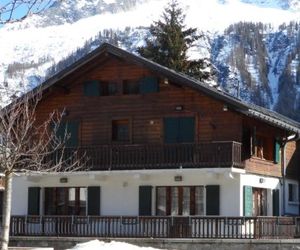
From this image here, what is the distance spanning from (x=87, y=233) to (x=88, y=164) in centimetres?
291

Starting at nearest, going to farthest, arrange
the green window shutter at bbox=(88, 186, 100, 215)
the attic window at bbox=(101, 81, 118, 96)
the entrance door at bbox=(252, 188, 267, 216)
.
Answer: the entrance door at bbox=(252, 188, 267, 216), the green window shutter at bbox=(88, 186, 100, 215), the attic window at bbox=(101, 81, 118, 96)

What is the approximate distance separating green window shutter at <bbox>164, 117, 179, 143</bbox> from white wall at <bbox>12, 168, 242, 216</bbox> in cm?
140

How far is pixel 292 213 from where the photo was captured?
33.3 m

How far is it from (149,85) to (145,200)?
4578 mm

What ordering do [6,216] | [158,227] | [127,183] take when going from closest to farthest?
[6,216] < [158,227] < [127,183]

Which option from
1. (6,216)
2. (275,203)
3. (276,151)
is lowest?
(6,216)

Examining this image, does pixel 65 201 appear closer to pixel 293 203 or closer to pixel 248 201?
pixel 248 201

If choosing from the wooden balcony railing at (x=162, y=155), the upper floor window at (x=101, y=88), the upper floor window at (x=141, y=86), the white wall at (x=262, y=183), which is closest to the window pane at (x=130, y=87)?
the upper floor window at (x=141, y=86)

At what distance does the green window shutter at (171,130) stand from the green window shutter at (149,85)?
144 cm

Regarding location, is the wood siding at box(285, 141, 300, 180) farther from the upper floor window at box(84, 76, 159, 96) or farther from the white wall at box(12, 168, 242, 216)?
the upper floor window at box(84, 76, 159, 96)

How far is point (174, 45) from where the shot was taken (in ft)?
170

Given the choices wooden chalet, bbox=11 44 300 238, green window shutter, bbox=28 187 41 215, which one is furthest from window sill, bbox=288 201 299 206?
green window shutter, bbox=28 187 41 215

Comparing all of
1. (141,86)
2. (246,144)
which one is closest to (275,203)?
(246,144)

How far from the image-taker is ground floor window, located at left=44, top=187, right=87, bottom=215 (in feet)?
103
